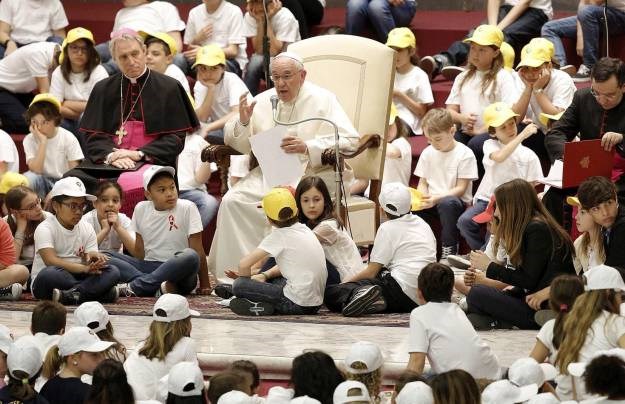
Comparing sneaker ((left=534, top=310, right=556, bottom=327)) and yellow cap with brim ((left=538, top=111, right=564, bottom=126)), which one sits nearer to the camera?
sneaker ((left=534, top=310, right=556, bottom=327))

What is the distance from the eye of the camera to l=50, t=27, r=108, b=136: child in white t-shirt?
1162 cm

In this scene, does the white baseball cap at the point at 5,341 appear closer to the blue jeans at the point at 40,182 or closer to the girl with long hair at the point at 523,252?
the girl with long hair at the point at 523,252

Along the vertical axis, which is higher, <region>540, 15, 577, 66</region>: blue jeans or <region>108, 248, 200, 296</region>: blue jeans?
<region>540, 15, 577, 66</region>: blue jeans

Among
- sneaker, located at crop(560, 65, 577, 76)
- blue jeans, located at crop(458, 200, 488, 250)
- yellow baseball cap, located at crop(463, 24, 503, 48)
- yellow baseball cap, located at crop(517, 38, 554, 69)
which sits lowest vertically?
blue jeans, located at crop(458, 200, 488, 250)

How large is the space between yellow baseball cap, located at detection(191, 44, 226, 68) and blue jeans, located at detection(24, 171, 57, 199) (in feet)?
4.54

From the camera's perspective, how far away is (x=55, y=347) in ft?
22.5

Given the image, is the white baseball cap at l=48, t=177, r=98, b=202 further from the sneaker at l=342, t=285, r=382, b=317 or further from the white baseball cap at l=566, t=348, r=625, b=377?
the white baseball cap at l=566, t=348, r=625, b=377

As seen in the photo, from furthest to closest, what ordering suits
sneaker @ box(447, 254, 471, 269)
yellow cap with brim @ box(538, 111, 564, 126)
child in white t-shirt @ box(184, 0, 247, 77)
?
child in white t-shirt @ box(184, 0, 247, 77) < yellow cap with brim @ box(538, 111, 564, 126) < sneaker @ box(447, 254, 471, 269)

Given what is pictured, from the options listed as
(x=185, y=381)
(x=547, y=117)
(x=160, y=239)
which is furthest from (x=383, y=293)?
(x=185, y=381)

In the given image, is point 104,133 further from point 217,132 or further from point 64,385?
point 64,385

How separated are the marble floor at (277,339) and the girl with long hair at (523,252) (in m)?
0.16

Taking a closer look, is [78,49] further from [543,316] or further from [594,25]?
[543,316]

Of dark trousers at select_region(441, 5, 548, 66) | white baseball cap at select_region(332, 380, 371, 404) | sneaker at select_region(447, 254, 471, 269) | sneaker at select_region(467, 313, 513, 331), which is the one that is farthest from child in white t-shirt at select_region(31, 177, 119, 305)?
dark trousers at select_region(441, 5, 548, 66)

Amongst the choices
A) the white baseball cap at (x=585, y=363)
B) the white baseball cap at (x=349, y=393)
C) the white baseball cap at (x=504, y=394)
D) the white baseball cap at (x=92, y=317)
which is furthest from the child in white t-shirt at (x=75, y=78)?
the white baseball cap at (x=504, y=394)
